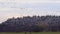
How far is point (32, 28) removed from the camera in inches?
518

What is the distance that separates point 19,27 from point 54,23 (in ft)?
5.86

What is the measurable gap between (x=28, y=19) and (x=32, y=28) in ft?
2.04

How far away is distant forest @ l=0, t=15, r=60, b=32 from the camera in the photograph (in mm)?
13094

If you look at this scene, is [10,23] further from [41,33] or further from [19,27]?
[41,33]

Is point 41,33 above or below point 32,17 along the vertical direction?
below

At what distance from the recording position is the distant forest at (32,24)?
1309 cm

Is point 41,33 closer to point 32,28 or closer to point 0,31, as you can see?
point 32,28

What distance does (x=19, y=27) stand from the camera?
13.4 m

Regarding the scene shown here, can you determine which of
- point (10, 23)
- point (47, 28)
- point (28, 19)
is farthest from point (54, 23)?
point (10, 23)

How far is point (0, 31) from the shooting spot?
44.3 feet

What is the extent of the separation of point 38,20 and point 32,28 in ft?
1.98

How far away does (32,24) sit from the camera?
13125 mm

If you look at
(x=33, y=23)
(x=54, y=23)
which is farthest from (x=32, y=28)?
(x=54, y=23)

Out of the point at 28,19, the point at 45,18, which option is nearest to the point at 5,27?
the point at 28,19
